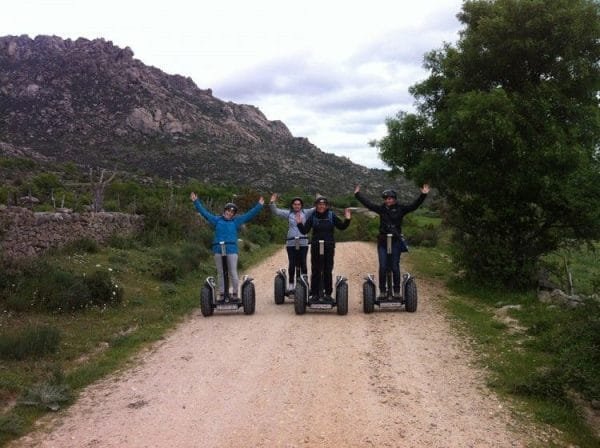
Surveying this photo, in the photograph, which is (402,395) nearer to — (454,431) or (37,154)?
(454,431)

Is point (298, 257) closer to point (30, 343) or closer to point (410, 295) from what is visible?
point (410, 295)

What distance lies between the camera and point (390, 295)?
10.8 metres

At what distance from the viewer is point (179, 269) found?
605 inches

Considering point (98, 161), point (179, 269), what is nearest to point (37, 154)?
point (98, 161)

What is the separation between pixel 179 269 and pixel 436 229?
20.2 metres

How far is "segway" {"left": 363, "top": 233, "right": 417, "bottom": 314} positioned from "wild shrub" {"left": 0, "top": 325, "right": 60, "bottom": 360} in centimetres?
544

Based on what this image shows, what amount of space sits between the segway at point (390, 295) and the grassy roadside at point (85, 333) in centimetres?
365

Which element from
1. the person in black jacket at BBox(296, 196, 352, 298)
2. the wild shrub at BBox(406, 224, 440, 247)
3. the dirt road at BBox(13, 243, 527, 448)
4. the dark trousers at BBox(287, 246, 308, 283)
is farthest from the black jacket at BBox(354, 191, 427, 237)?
the wild shrub at BBox(406, 224, 440, 247)

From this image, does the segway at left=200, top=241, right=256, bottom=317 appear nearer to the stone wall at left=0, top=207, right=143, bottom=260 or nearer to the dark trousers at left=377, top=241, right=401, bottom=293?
the dark trousers at left=377, top=241, right=401, bottom=293

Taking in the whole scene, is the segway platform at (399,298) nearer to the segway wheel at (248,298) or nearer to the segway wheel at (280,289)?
the segway wheel at (280,289)

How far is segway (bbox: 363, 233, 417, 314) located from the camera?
34.3 feet

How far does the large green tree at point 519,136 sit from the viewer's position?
12055 mm

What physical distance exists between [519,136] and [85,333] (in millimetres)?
9787

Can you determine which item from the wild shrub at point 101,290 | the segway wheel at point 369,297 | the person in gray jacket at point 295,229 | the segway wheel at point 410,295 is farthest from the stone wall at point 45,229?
the segway wheel at point 410,295
